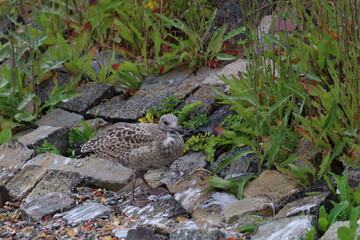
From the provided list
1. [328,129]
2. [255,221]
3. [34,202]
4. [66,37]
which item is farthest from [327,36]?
[66,37]

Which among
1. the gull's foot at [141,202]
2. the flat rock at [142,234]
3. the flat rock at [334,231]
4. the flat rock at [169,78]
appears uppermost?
the flat rock at [334,231]

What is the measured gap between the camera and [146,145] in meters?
6.14

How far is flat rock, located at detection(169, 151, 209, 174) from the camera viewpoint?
654cm

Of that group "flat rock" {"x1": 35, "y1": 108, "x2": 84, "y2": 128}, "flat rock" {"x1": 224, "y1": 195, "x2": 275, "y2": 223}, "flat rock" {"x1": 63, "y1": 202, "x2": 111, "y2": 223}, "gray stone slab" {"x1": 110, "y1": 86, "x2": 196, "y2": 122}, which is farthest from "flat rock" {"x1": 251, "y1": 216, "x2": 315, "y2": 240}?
"flat rock" {"x1": 35, "y1": 108, "x2": 84, "y2": 128}

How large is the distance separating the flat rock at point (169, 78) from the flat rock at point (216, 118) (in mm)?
984

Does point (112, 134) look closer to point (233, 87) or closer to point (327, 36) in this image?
point (233, 87)

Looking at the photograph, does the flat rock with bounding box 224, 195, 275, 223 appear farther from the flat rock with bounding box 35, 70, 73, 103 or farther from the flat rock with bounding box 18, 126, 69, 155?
the flat rock with bounding box 35, 70, 73, 103

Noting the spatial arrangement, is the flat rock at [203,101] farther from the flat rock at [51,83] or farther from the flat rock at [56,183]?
the flat rock at [51,83]

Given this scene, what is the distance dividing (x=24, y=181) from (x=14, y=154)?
678 mm

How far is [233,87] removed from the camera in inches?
255

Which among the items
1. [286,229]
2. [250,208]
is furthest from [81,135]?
[286,229]

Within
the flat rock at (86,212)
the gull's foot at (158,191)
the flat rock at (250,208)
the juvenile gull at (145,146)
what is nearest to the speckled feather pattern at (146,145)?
the juvenile gull at (145,146)

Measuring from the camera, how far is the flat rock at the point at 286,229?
442cm

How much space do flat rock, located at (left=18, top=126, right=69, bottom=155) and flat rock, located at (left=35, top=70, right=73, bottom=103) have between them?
0.88 metres
